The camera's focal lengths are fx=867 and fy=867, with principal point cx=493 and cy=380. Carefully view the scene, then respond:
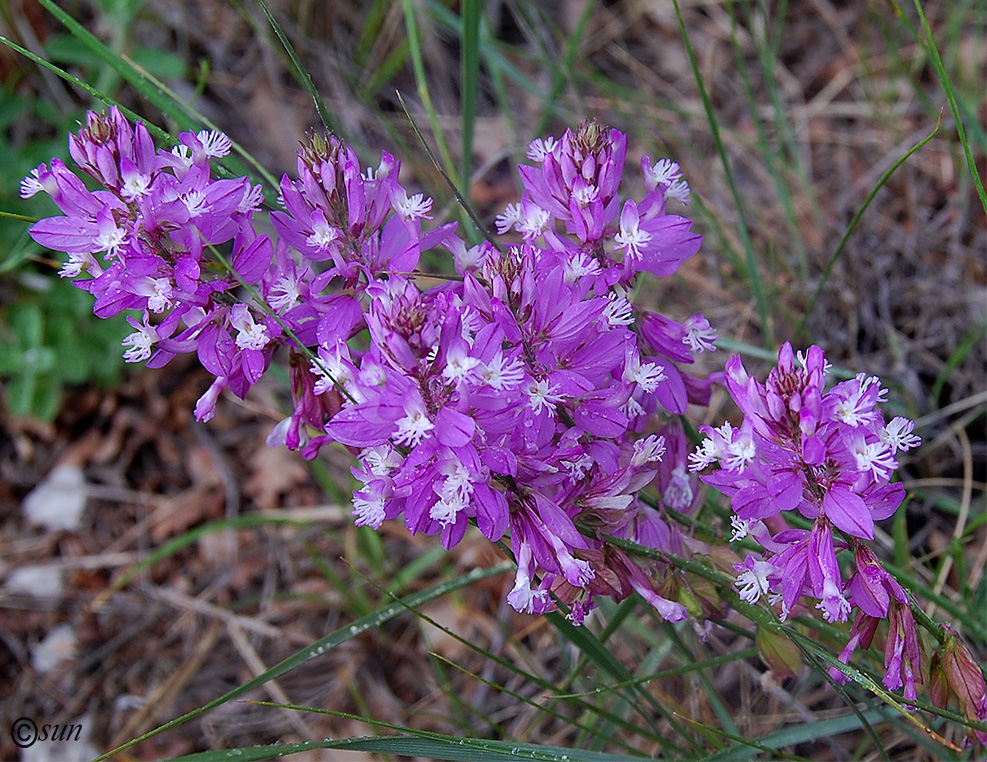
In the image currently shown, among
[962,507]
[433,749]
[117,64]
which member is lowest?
[962,507]

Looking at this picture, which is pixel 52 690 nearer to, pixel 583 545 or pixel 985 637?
pixel 583 545

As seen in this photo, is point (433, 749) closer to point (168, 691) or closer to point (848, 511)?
point (848, 511)

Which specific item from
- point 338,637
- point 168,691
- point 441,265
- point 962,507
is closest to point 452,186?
point 338,637

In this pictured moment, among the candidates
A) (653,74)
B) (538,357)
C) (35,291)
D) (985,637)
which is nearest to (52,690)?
(35,291)

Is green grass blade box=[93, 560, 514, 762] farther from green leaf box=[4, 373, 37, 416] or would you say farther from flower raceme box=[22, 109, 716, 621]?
green leaf box=[4, 373, 37, 416]

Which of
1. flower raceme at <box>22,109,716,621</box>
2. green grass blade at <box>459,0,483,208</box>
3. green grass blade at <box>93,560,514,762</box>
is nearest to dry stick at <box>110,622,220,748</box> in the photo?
green grass blade at <box>93,560,514,762</box>

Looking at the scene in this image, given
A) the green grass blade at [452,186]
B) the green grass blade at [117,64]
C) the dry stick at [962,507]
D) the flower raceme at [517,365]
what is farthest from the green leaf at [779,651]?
the green grass blade at [117,64]
